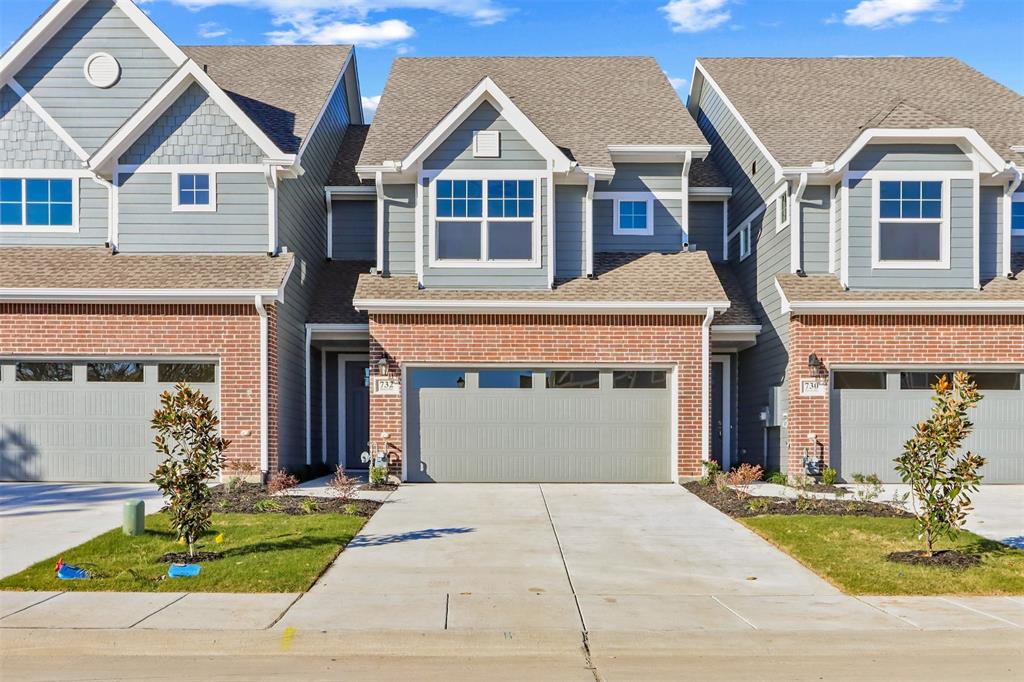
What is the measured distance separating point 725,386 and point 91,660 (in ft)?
53.1

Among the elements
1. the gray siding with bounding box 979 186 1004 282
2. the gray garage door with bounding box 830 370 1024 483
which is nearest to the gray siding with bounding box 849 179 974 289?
the gray siding with bounding box 979 186 1004 282

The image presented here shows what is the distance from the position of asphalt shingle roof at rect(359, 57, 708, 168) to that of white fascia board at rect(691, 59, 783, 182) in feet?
3.41

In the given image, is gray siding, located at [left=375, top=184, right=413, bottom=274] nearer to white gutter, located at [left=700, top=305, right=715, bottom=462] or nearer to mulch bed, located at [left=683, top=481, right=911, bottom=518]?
white gutter, located at [left=700, top=305, right=715, bottom=462]

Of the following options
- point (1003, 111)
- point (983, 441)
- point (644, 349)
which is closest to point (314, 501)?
point (644, 349)

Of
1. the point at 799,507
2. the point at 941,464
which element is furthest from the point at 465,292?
→ the point at 941,464

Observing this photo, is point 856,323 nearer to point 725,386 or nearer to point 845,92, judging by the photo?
point 725,386

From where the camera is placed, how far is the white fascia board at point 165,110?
60.1ft

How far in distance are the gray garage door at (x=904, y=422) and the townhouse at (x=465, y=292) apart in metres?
0.05

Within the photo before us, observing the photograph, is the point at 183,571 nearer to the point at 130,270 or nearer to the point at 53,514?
the point at 53,514

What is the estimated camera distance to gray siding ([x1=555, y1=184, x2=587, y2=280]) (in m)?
19.1

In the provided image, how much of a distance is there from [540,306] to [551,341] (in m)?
0.72

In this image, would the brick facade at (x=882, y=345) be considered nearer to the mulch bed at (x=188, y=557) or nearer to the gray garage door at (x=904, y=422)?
the gray garage door at (x=904, y=422)

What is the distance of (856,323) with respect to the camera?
59.7 feet

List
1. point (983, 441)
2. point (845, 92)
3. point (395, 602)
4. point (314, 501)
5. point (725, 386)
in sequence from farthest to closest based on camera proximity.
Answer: point (845, 92), point (725, 386), point (983, 441), point (314, 501), point (395, 602)
